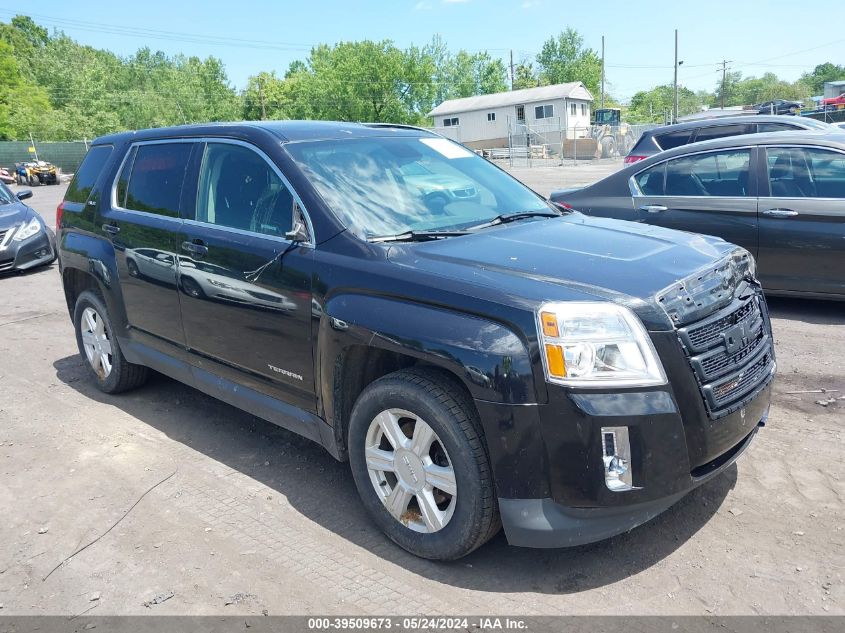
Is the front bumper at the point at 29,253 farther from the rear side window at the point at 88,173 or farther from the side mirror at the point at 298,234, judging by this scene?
the side mirror at the point at 298,234

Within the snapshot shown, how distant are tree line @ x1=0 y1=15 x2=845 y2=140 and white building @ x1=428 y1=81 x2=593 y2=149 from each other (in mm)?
6949

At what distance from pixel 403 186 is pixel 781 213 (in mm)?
4122

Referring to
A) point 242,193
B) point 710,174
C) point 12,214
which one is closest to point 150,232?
point 242,193

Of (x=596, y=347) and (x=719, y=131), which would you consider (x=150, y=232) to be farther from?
(x=719, y=131)

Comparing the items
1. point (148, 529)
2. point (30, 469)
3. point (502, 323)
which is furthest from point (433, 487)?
point (30, 469)

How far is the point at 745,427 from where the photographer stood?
327 cm

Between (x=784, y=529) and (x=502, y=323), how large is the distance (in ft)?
5.64

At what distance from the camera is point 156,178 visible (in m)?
4.96

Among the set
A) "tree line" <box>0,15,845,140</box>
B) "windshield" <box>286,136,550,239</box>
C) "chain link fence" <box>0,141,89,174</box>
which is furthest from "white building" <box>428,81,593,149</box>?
"windshield" <box>286,136,550,239</box>

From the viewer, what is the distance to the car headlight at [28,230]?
37.2 ft

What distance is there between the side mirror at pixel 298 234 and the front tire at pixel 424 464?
2.82ft

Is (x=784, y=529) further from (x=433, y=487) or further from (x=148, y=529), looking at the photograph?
(x=148, y=529)

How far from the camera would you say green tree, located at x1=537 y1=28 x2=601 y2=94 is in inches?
3967

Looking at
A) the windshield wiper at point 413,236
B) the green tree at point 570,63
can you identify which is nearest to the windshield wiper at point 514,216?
the windshield wiper at point 413,236
